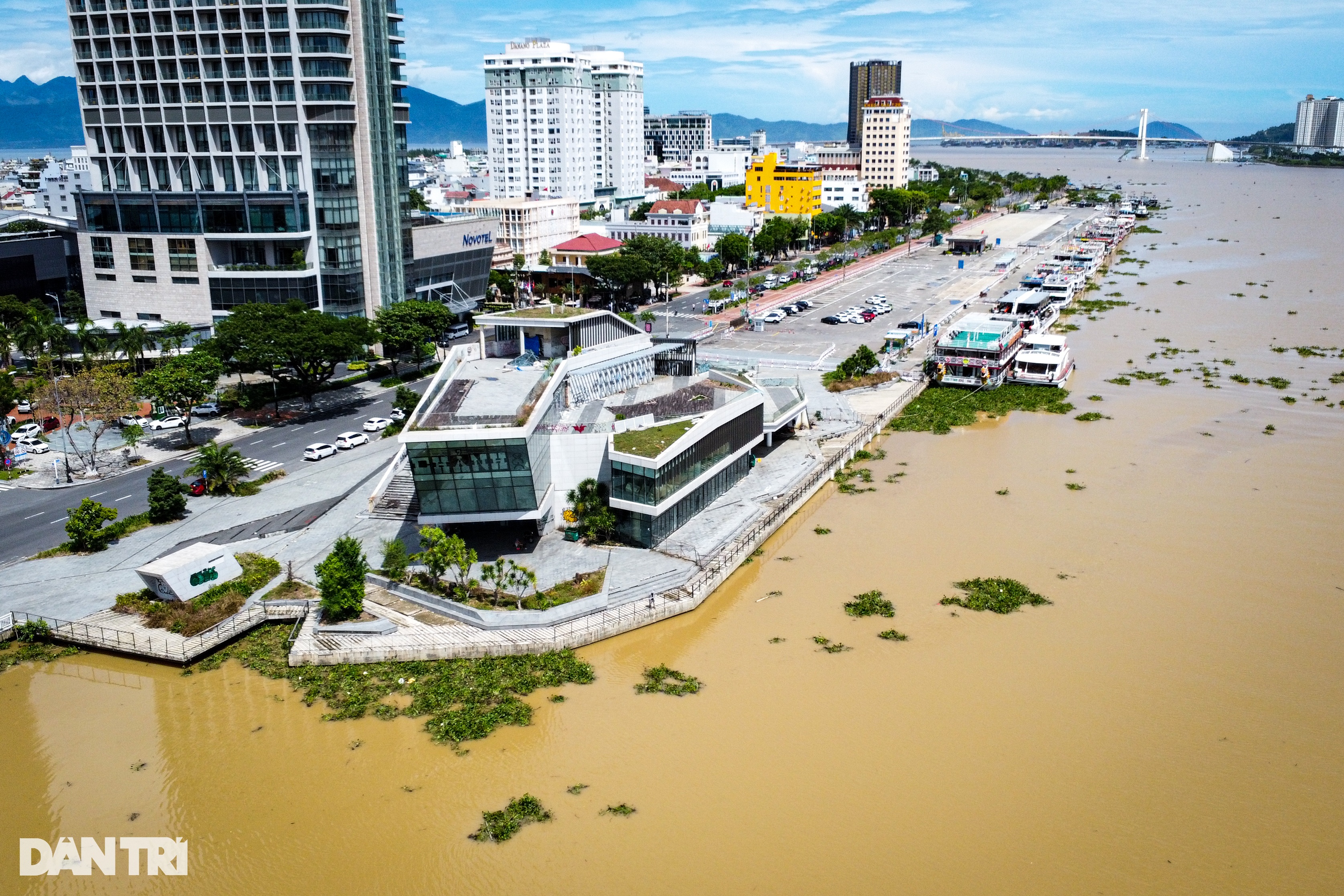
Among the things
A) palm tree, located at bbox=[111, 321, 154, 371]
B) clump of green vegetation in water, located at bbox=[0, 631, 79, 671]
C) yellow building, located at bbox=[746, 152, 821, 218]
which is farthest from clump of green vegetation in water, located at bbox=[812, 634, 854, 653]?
yellow building, located at bbox=[746, 152, 821, 218]

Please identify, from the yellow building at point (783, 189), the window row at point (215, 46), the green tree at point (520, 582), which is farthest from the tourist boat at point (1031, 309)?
the yellow building at point (783, 189)

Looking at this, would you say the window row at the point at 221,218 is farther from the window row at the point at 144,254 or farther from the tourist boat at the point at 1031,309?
the tourist boat at the point at 1031,309

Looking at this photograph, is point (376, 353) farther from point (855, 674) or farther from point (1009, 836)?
point (1009, 836)

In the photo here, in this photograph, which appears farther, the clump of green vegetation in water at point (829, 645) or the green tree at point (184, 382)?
the green tree at point (184, 382)

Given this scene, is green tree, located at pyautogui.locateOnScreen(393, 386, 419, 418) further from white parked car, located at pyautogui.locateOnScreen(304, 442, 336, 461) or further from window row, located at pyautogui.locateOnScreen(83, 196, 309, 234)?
window row, located at pyautogui.locateOnScreen(83, 196, 309, 234)

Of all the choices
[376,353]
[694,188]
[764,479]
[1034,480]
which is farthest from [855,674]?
[694,188]

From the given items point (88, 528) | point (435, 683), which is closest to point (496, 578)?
point (435, 683)
